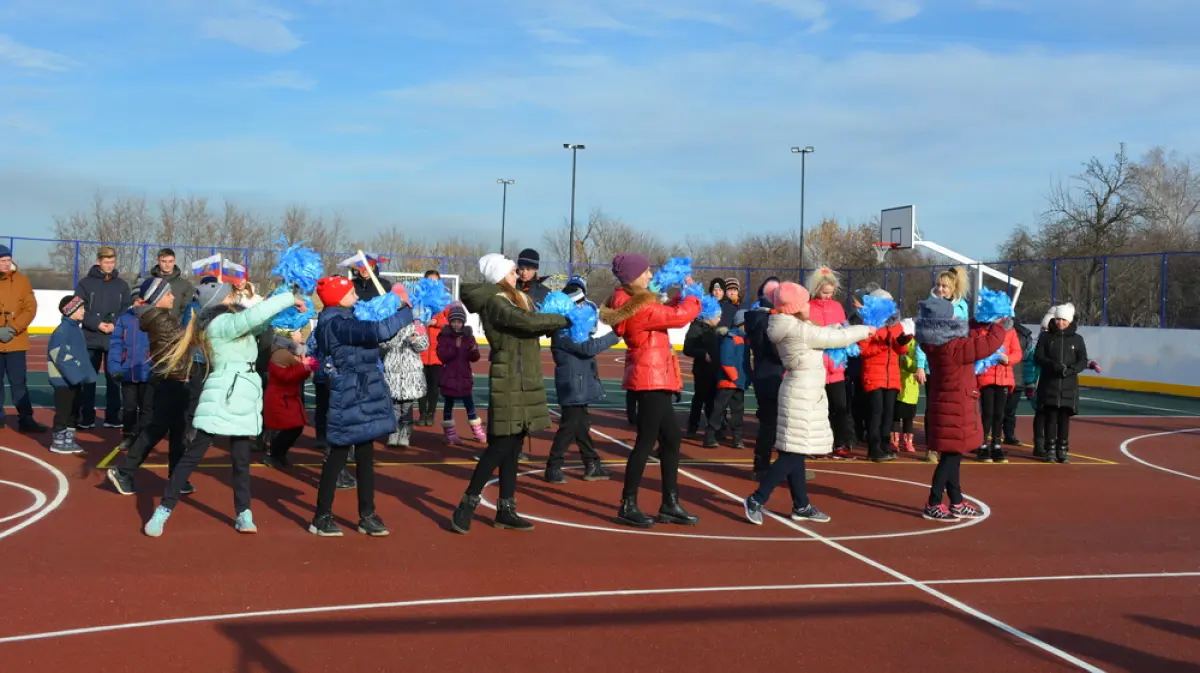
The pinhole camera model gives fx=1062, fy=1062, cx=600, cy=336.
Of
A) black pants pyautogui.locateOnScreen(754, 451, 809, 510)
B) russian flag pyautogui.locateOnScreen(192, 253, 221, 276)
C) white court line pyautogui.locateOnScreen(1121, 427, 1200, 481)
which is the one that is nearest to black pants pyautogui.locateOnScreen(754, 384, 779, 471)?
black pants pyautogui.locateOnScreen(754, 451, 809, 510)

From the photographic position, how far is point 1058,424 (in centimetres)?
1155

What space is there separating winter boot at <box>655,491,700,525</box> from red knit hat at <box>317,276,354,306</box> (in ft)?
8.93

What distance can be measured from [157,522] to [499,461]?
2303 millimetres

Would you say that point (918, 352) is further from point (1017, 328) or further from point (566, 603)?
point (566, 603)

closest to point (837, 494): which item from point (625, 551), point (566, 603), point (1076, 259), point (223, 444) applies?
point (625, 551)

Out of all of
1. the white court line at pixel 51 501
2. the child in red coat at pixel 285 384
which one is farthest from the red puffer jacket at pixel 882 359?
the white court line at pixel 51 501

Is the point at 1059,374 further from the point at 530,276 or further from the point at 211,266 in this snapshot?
the point at 211,266

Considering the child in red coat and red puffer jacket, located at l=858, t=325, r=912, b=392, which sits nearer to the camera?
the child in red coat


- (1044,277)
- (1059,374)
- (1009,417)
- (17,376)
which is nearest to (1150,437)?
(1009,417)

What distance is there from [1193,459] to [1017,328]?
2499mm

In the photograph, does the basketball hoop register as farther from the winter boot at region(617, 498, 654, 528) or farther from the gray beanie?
the gray beanie

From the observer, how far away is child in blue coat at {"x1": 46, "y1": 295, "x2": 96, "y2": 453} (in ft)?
35.1

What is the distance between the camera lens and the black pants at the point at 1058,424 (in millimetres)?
11500

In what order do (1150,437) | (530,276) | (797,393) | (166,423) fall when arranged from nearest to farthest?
1. (797,393)
2. (166,423)
3. (530,276)
4. (1150,437)
